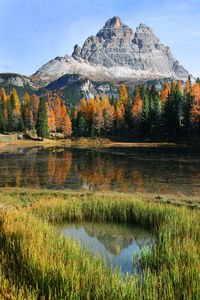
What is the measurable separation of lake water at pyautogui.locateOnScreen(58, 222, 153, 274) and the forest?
60464 mm

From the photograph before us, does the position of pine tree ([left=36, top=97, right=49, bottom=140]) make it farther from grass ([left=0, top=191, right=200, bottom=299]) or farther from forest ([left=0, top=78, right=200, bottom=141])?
grass ([left=0, top=191, right=200, bottom=299])

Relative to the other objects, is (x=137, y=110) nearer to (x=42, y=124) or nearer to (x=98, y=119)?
(x=98, y=119)

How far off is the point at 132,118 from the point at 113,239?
261ft

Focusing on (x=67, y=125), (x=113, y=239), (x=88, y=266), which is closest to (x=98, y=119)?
(x=67, y=125)

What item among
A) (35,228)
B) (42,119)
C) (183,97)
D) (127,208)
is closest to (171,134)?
(183,97)

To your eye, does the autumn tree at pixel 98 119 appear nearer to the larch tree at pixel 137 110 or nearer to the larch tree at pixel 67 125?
the larch tree at pixel 67 125

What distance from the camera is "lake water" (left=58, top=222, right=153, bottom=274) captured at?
832cm

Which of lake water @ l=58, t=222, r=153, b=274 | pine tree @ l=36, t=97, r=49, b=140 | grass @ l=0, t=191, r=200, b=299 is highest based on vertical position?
pine tree @ l=36, t=97, r=49, b=140

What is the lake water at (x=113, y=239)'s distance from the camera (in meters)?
8.32

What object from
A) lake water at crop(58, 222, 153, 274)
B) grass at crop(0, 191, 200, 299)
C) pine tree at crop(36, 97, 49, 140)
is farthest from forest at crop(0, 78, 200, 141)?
grass at crop(0, 191, 200, 299)

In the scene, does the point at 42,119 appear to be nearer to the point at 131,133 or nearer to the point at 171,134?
the point at 131,133

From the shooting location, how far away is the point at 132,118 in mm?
87500

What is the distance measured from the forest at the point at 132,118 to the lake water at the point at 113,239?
60464mm

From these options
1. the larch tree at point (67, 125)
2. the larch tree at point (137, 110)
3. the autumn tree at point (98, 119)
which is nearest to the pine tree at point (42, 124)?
the larch tree at point (67, 125)
